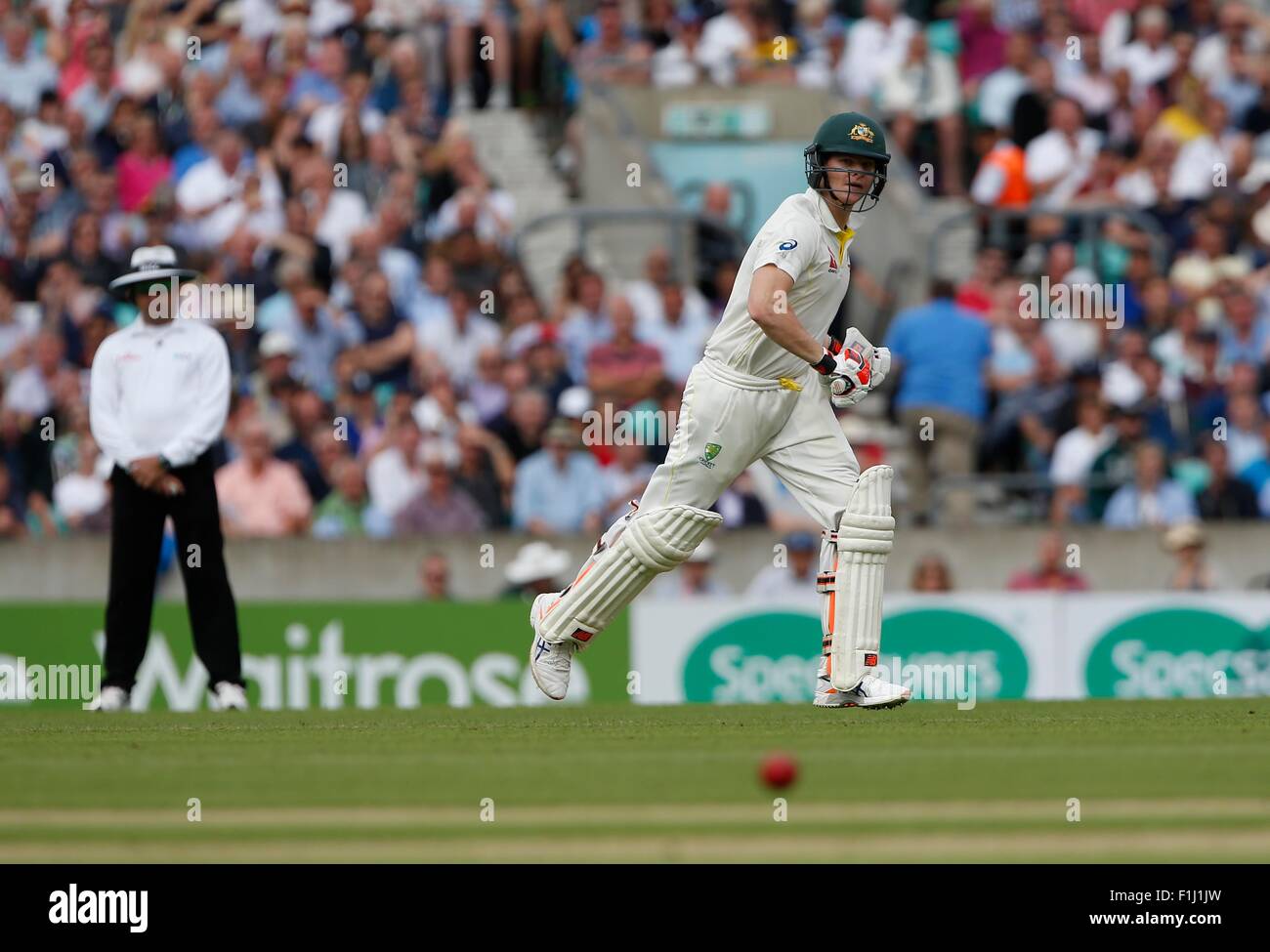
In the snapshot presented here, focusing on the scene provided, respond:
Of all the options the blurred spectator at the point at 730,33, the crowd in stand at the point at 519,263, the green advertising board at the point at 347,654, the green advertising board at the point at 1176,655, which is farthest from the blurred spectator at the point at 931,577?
the blurred spectator at the point at 730,33

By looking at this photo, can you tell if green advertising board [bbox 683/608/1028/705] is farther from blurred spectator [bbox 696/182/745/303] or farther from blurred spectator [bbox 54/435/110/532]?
blurred spectator [bbox 54/435/110/532]

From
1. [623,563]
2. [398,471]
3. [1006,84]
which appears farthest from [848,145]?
[1006,84]

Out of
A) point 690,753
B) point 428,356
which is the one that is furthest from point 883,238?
point 690,753

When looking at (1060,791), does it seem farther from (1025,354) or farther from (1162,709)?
(1025,354)

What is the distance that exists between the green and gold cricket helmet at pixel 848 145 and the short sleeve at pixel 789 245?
20cm

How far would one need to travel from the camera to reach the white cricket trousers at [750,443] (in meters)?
9.91

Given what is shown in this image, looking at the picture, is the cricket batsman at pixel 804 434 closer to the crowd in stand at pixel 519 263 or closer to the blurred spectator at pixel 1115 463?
the crowd in stand at pixel 519 263

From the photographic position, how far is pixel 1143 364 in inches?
663

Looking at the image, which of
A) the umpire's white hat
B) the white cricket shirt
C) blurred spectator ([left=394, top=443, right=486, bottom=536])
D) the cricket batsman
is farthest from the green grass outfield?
blurred spectator ([left=394, top=443, right=486, bottom=536])

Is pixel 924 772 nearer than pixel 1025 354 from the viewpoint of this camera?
Yes

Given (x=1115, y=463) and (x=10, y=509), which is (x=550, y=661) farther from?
(x=10, y=509)

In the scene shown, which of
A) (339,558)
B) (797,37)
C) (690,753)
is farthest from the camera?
(797,37)

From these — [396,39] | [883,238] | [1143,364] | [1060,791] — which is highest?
[396,39]

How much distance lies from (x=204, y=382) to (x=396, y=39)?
29.0 feet
